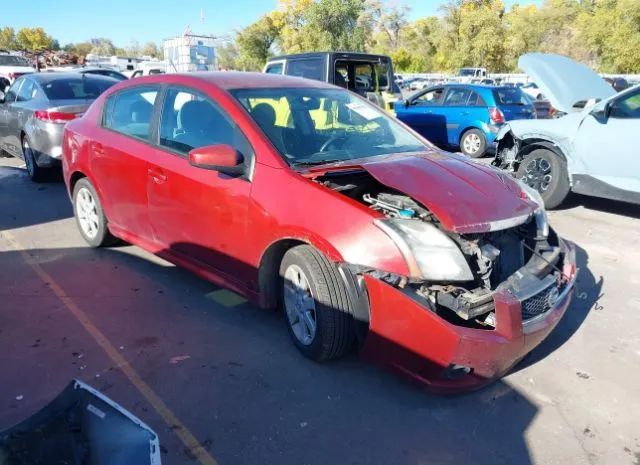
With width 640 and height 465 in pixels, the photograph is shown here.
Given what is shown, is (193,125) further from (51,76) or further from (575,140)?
(51,76)

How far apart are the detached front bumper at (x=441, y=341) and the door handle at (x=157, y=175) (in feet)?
6.42

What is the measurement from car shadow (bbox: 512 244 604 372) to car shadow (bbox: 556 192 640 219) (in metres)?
2.20

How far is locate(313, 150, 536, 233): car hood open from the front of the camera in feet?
9.52

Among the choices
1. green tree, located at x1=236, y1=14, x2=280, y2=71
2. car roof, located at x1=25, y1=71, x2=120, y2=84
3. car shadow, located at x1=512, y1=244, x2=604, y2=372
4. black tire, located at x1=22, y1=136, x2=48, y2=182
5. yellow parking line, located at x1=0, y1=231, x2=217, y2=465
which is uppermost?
green tree, located at x1=236, y1=14, x2=280, y2=71

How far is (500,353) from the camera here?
2719mm

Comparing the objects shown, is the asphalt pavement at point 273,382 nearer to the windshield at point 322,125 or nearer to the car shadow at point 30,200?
the windshield at point 322,125

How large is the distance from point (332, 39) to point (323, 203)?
4080 cm

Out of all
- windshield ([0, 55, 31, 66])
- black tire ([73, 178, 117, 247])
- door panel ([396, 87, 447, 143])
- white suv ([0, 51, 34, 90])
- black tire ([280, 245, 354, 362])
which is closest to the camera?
black tire ([280, 245, 354, 362])

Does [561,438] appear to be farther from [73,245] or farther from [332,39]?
[332,39]

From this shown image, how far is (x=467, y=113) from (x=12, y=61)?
68.8ft

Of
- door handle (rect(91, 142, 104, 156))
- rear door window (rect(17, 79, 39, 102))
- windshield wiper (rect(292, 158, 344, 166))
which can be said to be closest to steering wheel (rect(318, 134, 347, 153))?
windshield wiper (rect(292, 158, 344, 166))

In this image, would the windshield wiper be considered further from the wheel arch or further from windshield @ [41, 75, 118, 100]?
the wheel arch

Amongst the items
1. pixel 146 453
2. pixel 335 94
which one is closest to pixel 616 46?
pixel 335 94

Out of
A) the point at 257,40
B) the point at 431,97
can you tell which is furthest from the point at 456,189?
the point at 257,40
